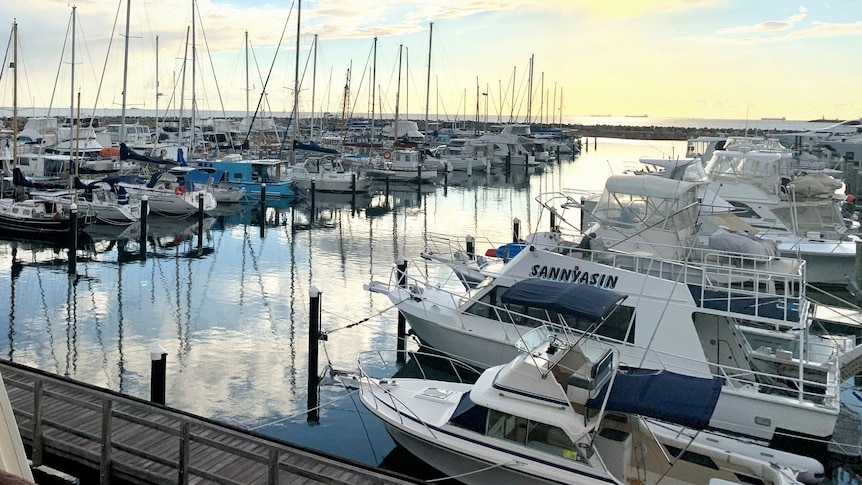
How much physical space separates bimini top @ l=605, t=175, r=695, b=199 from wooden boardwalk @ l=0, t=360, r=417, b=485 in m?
10.3

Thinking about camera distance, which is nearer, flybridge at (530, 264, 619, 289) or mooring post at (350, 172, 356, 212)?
flybridge at (530, 264, 619, 289)

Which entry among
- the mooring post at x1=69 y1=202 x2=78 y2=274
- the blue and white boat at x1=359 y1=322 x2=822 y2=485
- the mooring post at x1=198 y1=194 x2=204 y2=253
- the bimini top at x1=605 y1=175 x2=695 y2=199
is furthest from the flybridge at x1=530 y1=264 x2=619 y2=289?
the mooring post at x1=198 y1=194 x2=204 y2=253

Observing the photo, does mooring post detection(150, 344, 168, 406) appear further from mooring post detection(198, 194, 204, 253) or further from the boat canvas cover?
mooring post detection(198, 194, 204, 253)

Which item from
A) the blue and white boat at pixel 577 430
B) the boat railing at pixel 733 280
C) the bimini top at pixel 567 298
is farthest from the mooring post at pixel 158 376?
the boat railing at pixel 733 280

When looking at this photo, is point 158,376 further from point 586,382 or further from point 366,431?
point 586,382

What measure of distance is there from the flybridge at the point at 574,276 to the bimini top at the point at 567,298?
2.15 feet

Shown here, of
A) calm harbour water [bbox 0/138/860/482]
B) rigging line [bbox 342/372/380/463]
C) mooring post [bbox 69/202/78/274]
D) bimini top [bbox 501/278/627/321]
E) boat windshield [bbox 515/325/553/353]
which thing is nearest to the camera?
boat windshield [bbox 515/325/553/353]

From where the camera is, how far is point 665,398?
901 centimetres

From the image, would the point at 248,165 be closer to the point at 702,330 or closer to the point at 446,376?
the point at 446,376

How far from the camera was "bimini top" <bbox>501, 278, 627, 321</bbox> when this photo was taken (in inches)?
502

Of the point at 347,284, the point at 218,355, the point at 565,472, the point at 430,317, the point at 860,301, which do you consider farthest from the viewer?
the point at 347,284

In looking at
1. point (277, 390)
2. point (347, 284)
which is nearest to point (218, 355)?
point (277, 390)

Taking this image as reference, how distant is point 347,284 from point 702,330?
12930 millimetres

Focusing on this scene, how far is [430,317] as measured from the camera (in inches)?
620
